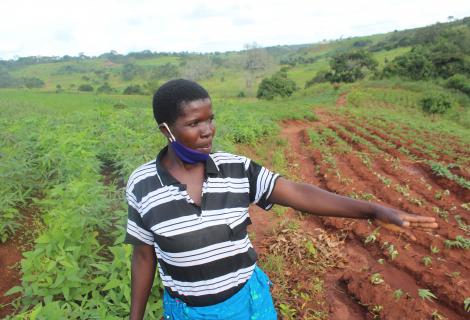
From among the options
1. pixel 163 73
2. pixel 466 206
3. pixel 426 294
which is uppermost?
pixel 426 294

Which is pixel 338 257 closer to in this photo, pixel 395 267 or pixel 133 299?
pixel 395 267

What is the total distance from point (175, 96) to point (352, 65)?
35.0m

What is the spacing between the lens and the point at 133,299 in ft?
5.74

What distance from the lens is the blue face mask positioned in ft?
4.91

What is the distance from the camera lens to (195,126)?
1.47 m

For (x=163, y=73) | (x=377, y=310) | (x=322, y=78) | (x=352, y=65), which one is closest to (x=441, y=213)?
(x=377, y=310)

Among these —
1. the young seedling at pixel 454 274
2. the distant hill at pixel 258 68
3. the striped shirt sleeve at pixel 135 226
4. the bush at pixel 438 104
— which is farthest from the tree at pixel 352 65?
the striped shirt sleeve at pixel 135 226

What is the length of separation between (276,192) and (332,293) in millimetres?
2561

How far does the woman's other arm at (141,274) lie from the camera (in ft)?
5.43

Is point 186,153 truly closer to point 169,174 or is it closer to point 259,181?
point 169,174

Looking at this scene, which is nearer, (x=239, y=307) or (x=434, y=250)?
(x=239, y=307)

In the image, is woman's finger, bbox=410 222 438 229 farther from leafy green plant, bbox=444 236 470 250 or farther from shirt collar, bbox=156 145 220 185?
leafy green plant, bbox=444 236 470 250

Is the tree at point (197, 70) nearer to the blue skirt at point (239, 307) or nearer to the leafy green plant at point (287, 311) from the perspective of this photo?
the leafy green plant at point (287, 311)

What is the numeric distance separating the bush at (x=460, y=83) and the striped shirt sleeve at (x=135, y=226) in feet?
93.0
